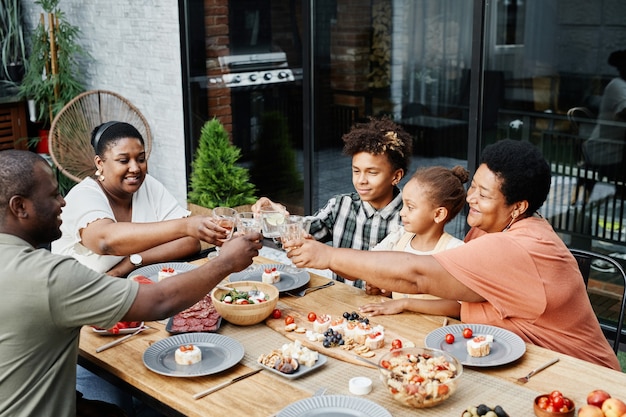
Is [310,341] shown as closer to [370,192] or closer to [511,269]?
[511,269]

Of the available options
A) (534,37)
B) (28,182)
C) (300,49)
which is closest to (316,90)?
(300,49)

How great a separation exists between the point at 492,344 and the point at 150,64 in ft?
15.2

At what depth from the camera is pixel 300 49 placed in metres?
5.55

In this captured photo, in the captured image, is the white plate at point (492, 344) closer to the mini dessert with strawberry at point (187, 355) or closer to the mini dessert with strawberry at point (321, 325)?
the mini dessert with strawberry at point (321, 325)

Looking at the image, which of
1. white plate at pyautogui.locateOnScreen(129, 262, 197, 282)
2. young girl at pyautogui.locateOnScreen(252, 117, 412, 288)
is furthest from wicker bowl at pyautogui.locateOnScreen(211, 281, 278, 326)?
young girl at pyautogui.locateOnScreen(252, 117, 412, 288)

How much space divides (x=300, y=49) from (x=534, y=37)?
1796 millimetres

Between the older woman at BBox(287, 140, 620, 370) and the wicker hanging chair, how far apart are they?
3.53 m

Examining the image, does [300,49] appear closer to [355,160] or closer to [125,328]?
[355,160]

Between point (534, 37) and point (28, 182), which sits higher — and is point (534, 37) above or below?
above

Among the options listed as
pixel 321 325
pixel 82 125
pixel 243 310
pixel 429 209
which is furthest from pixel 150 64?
pixel 321 325

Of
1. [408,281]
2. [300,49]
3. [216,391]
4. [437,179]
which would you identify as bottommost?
[216,391]

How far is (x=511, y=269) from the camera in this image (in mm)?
2617

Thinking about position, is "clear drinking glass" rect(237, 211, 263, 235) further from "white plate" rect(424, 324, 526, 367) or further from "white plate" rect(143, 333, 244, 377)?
"white plate" rect(424, 324, 526, 367)

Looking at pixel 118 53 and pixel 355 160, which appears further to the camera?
pixel 118 53
